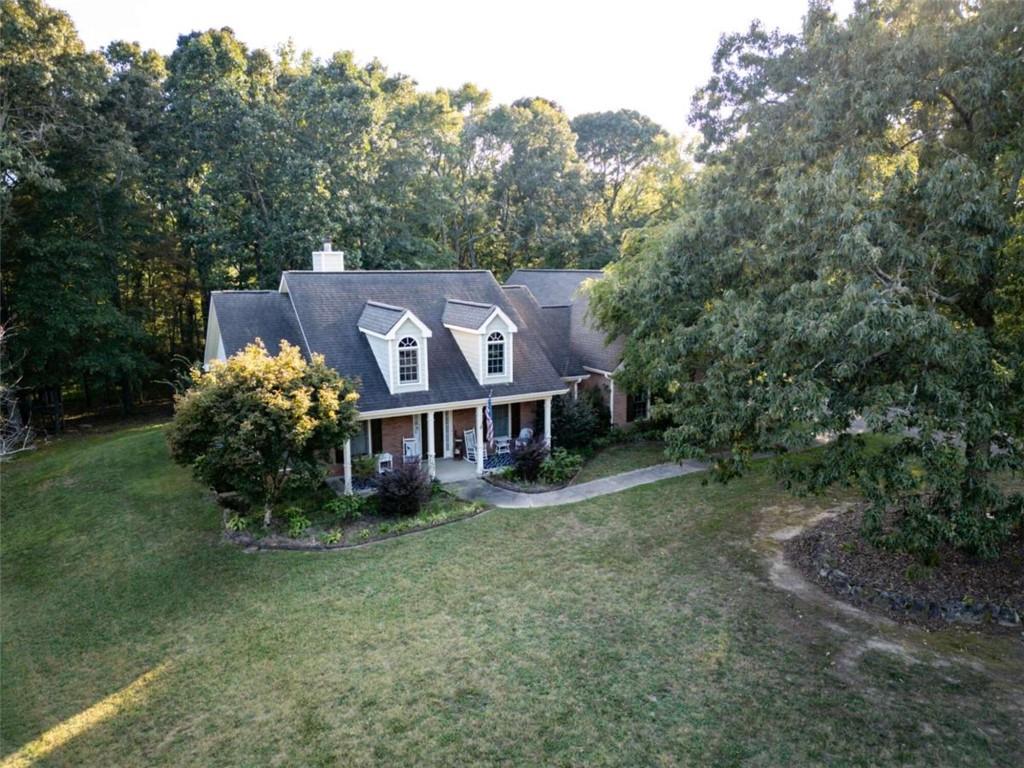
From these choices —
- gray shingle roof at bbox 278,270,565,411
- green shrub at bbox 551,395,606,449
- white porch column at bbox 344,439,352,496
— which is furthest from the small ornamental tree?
green shrub at bbox 551,395,606,449

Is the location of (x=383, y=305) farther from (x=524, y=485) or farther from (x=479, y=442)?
(x=524, y=485)

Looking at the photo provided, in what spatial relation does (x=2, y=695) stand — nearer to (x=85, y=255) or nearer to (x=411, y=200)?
(x=85, y=255)

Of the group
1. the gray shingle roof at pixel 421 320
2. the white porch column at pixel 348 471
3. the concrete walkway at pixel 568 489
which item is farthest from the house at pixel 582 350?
the white porch column at pixel 348 471

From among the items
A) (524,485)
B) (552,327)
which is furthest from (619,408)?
(524,485)

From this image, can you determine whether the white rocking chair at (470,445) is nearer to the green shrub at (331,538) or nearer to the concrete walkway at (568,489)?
the concrete walkway at (568,489)

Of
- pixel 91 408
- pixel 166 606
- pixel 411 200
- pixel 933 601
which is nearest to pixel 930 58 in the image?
pixel 933 601
